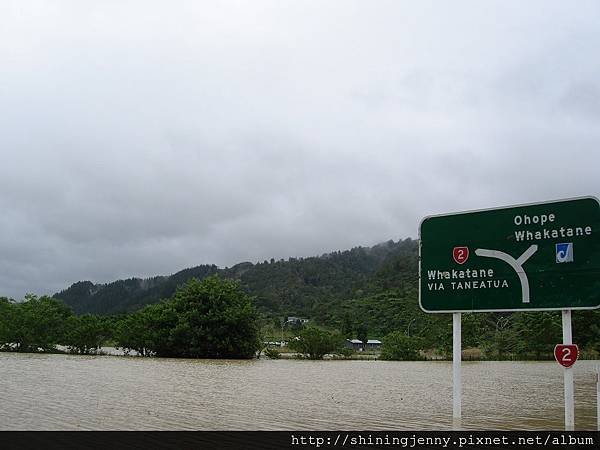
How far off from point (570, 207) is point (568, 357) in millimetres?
1893

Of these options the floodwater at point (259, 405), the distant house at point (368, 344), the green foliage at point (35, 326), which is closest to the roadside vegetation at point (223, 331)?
the green foliage at point (35, 326)

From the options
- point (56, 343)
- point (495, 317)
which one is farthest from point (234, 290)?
point (495, 317)

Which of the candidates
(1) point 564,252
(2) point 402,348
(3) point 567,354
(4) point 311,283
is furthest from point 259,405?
(4) point 311,283

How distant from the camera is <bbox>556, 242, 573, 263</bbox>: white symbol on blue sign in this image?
7.26 m

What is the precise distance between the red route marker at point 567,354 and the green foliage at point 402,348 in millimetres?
29344

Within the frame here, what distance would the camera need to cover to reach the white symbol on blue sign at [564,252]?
A: 7.26 m

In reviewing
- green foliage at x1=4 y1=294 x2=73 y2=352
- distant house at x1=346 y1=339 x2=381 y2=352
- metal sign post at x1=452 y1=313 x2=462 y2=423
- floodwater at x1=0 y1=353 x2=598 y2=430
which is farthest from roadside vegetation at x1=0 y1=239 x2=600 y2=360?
metal sign post at x1=452 y1=313 x2=462 y2=423

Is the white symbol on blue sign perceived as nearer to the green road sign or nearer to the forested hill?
the green road sign

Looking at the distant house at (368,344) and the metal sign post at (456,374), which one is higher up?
the metal sign post at (456,374)

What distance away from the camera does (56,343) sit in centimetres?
3095

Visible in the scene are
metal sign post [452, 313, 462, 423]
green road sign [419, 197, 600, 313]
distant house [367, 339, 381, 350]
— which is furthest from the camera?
distant house [367, 339, 381, 350]

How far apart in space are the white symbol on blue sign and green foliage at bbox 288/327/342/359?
2643 cm

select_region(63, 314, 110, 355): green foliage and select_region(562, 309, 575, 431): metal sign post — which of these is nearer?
select_region(562, 309, 575, 431): metal sign post

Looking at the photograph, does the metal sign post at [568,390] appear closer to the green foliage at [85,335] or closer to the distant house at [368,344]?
the green foliage at [85,335]
